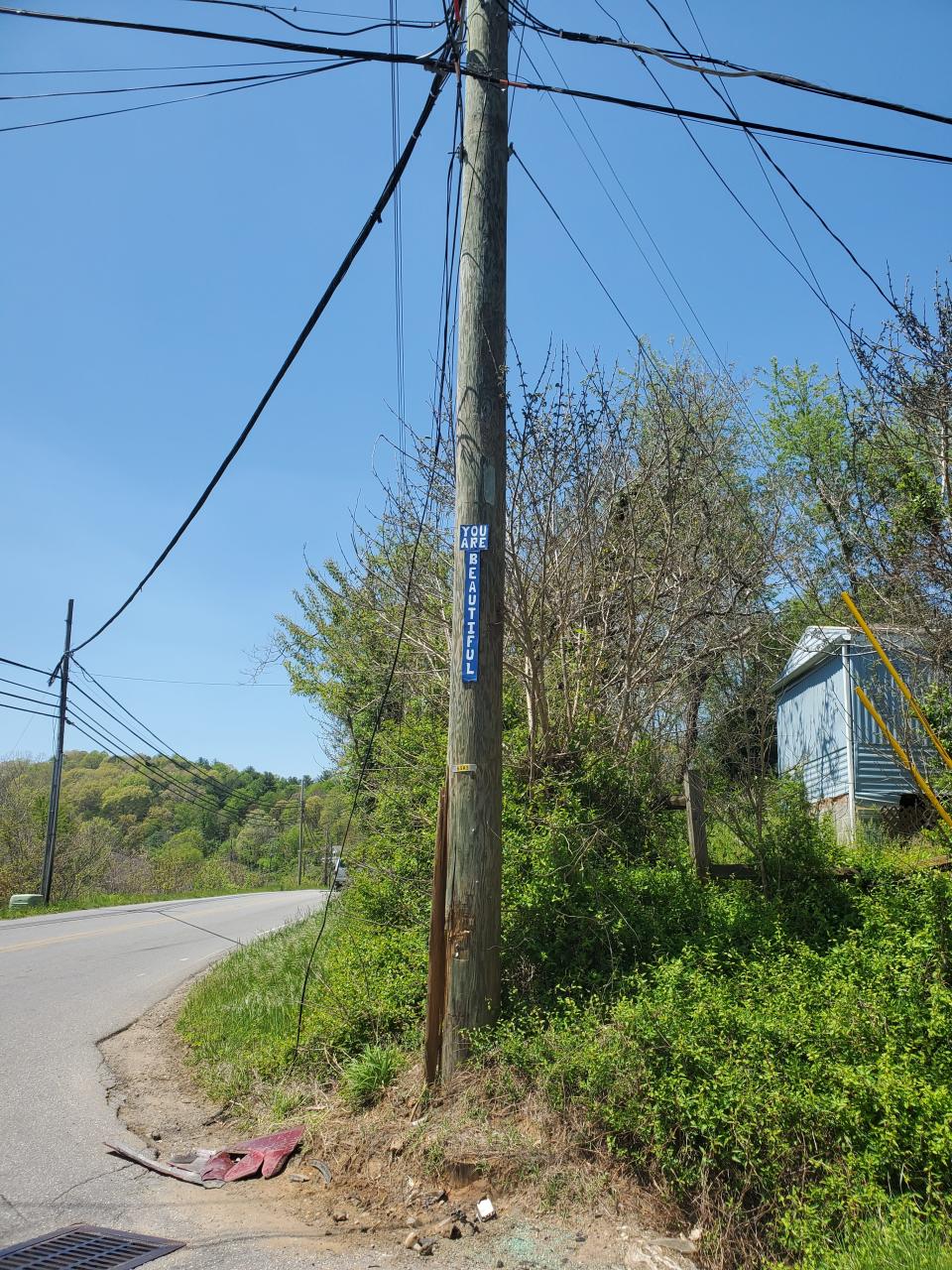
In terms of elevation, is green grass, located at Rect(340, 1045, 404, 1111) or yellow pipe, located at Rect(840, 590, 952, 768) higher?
yellow pipe, located at Rect(840, 590, 952, 768)

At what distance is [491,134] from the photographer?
19.4ft

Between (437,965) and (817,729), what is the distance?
14.9 meters

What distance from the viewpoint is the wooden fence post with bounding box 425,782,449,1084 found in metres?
5.17

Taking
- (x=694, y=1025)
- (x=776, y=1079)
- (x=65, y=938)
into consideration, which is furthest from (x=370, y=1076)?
(x=65, y=938)

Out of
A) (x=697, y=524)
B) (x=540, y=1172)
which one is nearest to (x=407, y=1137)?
(x=540, y=1172)

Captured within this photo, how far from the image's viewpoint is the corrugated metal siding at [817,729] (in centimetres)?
1691

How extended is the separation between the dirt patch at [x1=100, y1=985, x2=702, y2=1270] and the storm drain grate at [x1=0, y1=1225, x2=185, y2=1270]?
1.54ft

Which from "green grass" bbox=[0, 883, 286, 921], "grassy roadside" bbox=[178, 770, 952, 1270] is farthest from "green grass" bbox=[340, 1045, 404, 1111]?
"green grass" bbox=[0, 883, 286, 921]

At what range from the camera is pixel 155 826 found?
75.1 m

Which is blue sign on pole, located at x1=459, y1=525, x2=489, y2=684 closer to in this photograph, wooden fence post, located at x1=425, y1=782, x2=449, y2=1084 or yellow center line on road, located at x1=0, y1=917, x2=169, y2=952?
wooden fence post, located at x1=425, y1=782, x2=449, y2=1084

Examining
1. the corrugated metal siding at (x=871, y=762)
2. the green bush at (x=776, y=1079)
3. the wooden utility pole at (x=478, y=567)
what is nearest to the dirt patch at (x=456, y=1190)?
the green bush at (x=776, y=1079)

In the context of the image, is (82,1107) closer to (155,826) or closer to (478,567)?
(478,567)

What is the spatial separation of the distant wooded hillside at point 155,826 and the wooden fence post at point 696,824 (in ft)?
27.9

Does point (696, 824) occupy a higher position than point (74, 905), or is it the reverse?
point (696, 824)
